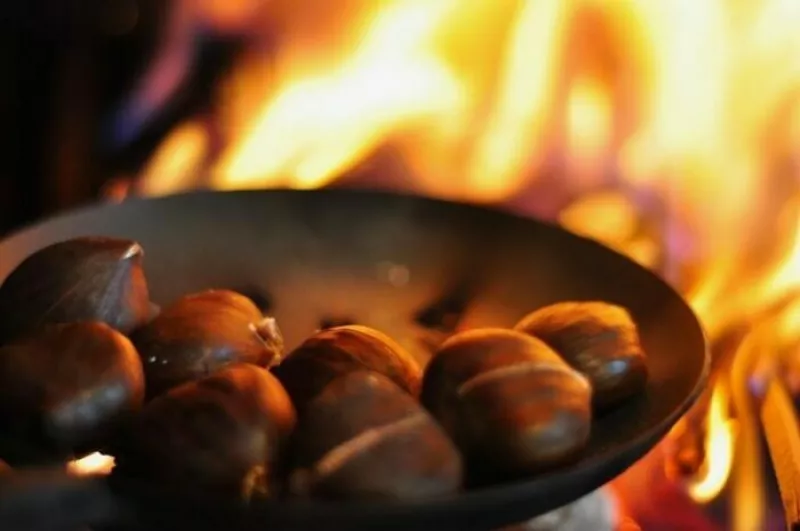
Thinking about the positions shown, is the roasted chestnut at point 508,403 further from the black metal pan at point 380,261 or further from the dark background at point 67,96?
the dark background at point 67,96

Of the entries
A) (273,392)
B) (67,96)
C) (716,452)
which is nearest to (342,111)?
(67,96)

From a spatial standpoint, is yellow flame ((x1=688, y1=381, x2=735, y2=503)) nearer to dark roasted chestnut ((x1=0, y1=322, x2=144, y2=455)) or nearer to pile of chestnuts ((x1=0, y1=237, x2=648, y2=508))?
pile of chestnuts ((x1=0, y1=237, x2=648, y2=508))

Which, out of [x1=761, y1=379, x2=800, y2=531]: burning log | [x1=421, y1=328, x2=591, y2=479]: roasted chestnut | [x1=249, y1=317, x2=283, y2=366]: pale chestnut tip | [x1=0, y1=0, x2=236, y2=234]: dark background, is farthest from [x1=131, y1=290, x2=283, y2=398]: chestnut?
[x1=0, y1=0, x2=236, y2=234]: dark background

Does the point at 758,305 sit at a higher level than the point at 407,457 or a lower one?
lower

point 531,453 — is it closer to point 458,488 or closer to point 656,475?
point 458,488

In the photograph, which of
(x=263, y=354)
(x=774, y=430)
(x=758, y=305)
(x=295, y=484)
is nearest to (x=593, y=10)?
(x=758, y=305)

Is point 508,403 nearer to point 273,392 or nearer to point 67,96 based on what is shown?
point 273,392
